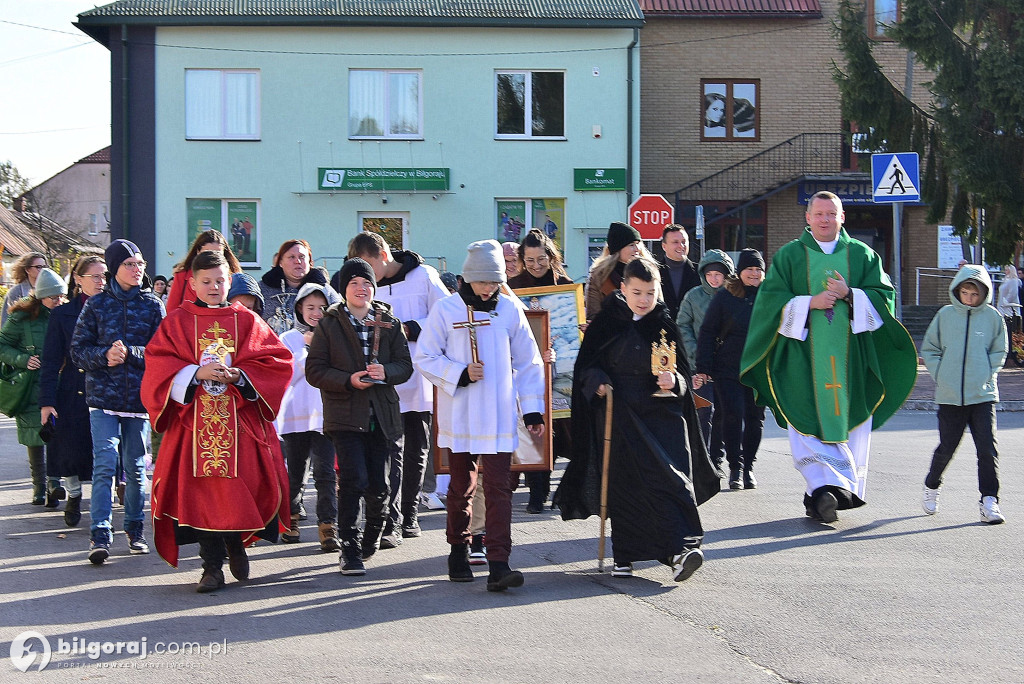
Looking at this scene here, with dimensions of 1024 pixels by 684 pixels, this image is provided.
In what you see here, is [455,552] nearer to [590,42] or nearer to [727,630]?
[727,630]

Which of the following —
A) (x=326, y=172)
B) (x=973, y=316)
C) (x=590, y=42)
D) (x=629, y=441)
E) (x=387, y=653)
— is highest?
(x=590, y=42)

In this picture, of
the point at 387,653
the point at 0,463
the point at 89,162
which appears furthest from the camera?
the point at 89,162

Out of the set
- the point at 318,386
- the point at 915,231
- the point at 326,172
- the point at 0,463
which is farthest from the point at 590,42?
the point at 318,386

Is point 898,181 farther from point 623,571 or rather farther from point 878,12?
point 878,12

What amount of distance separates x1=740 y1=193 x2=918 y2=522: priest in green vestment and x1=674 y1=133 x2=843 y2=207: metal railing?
22267mm

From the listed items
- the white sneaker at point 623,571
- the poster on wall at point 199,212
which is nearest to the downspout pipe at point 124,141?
the poster on wall at point 199,212

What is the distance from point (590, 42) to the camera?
28.4 m

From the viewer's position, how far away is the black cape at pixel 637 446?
7.12 m

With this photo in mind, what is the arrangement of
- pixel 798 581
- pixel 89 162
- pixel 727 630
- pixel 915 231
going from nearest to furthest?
1. pixel 727 630
2. pixel 798 581
3. pixel 915 231
4. pixel 89 162

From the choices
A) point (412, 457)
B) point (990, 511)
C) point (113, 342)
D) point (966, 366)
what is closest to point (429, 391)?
point (412, 457)

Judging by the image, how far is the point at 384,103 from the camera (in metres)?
28.5

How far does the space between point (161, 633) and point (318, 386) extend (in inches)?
76.3

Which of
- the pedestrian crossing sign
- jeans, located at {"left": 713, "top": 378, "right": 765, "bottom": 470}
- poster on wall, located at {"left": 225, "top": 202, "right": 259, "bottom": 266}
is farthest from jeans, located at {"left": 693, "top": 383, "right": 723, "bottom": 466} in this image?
poster on wall, located at {"left": 225, "top": 202, "right": 259, "bottom": 266}

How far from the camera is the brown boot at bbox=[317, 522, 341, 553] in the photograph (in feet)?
27.2
